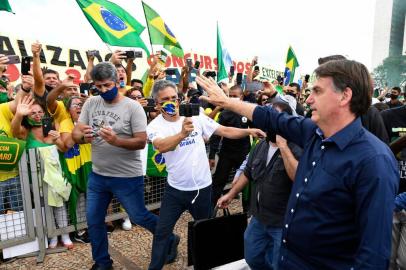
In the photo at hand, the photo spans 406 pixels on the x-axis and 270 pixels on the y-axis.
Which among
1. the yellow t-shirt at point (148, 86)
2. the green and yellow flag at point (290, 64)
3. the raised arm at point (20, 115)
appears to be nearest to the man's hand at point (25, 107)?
the raised arm at point (20, 115)

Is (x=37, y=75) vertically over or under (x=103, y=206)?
over

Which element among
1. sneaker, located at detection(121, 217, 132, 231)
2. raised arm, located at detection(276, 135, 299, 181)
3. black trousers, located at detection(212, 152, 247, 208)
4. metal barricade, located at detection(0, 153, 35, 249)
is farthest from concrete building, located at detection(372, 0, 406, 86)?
metal barricade, located at detection(0, 153, 35, 249)

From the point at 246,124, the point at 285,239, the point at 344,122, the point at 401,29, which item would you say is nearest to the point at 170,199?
the point at 285,239

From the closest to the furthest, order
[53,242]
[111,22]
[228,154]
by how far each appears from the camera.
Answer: [53,242] < [228,154] < [111,22]

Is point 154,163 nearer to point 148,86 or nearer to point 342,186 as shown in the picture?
point 148,86

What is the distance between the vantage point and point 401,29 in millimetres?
99375

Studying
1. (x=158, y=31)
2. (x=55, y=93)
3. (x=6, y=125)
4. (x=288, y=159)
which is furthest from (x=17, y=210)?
(x=158, y=31)

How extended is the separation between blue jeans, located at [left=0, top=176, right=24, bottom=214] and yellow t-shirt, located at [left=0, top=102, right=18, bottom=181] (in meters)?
0.05

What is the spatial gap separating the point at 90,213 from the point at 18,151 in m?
1.08

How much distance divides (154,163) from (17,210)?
1.79 m

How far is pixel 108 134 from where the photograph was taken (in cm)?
315

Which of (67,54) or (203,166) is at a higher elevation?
(67,54)

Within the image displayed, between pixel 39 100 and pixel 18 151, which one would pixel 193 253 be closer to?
pixel 18 151

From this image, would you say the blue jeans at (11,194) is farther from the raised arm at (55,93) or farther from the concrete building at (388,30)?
the concrete building at (388,30)
